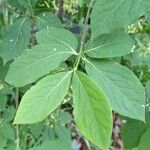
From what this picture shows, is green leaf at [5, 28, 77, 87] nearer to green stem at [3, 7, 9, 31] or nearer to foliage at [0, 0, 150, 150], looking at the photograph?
foliage at [0, 0, 150, 150]

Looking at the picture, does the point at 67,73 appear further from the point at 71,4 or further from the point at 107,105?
the point at 71,4

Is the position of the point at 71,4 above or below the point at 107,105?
above

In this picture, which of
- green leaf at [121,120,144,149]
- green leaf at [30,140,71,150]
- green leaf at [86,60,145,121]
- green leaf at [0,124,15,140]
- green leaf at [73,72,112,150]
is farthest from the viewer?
green leaf at [0,124,15,140]

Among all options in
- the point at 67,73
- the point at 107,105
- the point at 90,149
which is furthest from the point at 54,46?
the point at 90,149

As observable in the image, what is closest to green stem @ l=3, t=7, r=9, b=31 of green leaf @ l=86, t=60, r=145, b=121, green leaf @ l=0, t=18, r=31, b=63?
green leaf @ l=0, t=18, r=31, b=63

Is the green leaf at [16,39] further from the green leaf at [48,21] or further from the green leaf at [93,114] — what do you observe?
the green leaf at [93,114]
